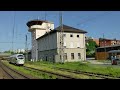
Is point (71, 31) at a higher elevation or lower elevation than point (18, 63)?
higher

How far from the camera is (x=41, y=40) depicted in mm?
72938
